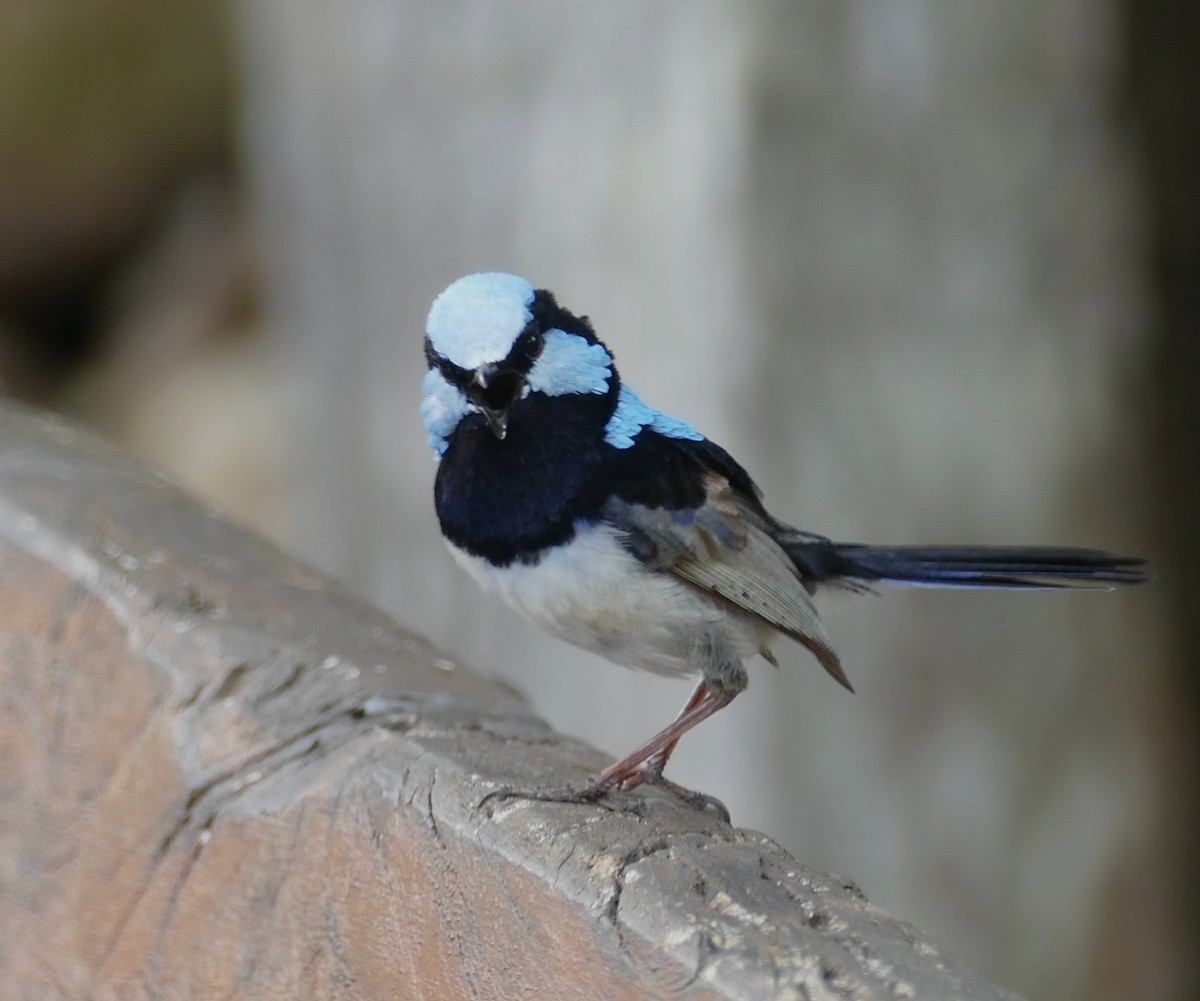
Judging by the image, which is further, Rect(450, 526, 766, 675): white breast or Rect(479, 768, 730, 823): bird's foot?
Rect(450, 526, 766, 675): white breast

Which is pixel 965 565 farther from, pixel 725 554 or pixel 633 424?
pixel 633 424

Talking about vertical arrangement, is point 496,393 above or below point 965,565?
below

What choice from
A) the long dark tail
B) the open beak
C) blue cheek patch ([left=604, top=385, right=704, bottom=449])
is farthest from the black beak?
the long dark tail

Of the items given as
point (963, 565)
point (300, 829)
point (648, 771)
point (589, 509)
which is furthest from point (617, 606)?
point (963, 565)

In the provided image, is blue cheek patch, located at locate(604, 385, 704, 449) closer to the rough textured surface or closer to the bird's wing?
the bird's wing

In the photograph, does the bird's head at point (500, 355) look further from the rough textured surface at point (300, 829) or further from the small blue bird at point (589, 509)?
the rough textured surface at point (300, 829)

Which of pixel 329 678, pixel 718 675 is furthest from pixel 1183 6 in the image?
pixel 329 678

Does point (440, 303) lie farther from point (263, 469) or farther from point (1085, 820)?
point (263, 469)

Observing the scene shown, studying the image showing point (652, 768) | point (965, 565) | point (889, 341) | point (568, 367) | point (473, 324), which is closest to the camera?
point (473, 324)
